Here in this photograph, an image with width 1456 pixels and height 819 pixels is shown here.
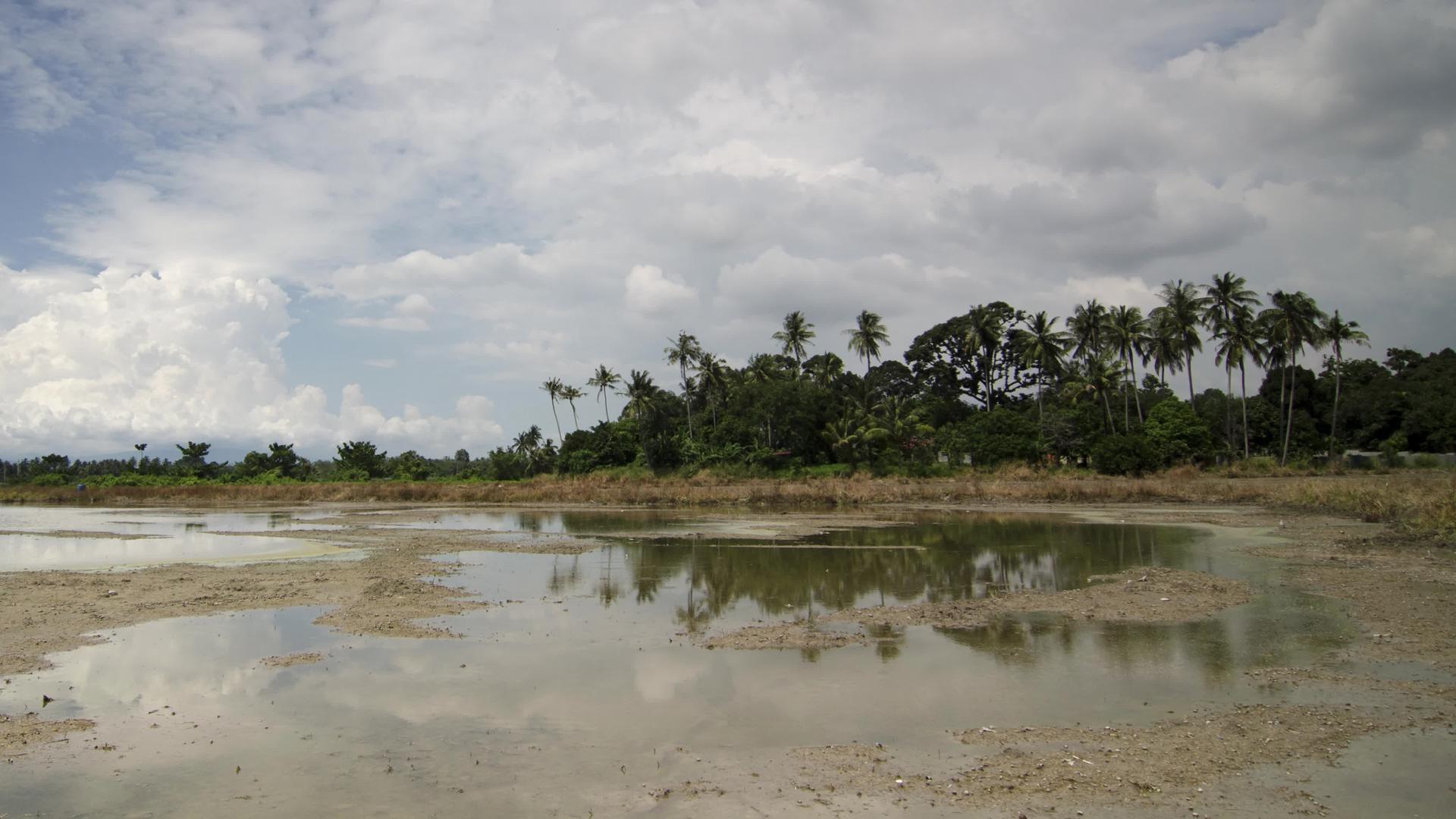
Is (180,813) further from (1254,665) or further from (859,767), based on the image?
(1254,665)

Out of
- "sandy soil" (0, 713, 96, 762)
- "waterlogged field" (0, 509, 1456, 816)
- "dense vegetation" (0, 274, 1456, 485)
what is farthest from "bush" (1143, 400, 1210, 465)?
"sandy soil" (0, 713, 96, 762)

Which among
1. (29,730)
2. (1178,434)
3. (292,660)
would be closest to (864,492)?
(1178,434)

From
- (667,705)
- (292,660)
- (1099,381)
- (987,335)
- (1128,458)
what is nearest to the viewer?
(667,705)

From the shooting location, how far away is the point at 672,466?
7762 centimetres

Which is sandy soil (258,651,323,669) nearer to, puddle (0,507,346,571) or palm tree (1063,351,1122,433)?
puddle (0,507,346,571)

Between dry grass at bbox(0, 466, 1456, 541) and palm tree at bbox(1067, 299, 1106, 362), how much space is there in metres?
22.8

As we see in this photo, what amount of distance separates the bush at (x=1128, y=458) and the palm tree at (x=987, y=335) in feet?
91.9

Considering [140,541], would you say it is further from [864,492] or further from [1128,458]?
[1128,458]

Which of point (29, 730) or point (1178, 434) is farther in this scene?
point (1178, 434)

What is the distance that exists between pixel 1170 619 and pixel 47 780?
15.0 meters

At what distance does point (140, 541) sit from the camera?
99.0ft

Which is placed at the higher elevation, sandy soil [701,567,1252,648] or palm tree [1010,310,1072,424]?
palm tree [1010,310,1072,424]

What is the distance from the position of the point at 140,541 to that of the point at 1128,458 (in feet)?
183

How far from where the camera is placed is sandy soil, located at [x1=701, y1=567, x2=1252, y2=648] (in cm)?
1350
